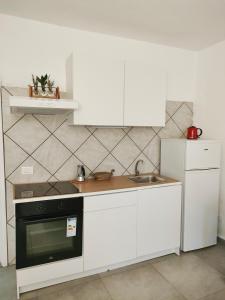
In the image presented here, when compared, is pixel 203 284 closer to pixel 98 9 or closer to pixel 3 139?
pixel 3 139

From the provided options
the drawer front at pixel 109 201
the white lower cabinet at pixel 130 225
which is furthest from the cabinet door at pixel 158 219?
the drawer front at pixel 109 201

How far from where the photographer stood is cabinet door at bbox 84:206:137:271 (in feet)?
6.66

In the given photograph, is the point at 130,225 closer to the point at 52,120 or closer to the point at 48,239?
the point at 48,239

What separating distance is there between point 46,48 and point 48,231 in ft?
5.76

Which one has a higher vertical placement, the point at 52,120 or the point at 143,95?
the point at 143,95

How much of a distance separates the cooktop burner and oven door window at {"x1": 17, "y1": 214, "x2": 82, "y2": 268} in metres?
0.20

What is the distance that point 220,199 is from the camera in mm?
2744

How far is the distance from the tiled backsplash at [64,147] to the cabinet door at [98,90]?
32 cm

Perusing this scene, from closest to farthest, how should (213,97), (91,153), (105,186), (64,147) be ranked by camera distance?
(105,186) < (64,147) < (91,153) < (213,97)

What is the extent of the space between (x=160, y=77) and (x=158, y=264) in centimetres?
196

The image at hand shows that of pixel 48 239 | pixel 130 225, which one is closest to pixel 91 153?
pixel 130 225

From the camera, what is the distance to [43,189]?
205 cm

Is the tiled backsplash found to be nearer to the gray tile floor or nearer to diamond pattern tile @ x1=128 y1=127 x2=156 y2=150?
diamond pattern tile @ x1=128 y1=127 x2=156 y2=150

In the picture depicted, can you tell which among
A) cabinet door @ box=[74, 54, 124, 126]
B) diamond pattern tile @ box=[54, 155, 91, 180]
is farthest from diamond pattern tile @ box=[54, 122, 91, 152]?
cabinet door @ box=[74, 54, 124, 126]
